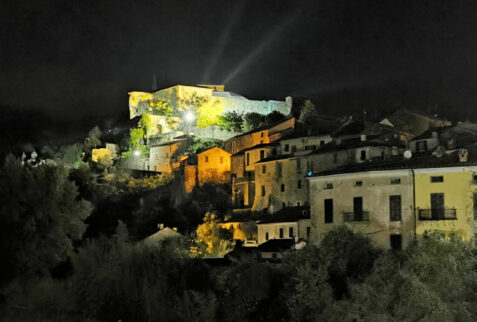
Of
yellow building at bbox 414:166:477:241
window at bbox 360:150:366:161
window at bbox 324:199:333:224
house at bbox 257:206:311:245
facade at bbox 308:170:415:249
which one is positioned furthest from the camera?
window at bbox 360:150:366:161

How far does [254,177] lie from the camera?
5878 cm

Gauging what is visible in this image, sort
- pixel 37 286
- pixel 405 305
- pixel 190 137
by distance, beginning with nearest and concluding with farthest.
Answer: pixel 405 305
pixel 37 286
pixel 190 137

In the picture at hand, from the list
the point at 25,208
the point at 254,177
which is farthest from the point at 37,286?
the point at 254,177

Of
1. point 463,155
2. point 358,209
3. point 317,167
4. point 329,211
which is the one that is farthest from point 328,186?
point 317,167

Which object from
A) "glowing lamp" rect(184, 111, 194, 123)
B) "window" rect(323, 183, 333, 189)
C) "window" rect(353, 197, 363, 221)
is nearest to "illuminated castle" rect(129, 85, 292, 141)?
"glowing lamp" rect(184, 111, 194, 123)

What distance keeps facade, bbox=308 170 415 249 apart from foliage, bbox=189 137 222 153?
123ft

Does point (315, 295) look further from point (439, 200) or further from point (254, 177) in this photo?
point (254, 177)

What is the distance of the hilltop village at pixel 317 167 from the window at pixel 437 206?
45mm

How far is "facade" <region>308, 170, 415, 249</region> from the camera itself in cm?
3597

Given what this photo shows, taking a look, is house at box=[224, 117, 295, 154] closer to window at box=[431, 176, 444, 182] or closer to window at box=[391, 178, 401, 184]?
window at box=[391, 178, 401, 184]

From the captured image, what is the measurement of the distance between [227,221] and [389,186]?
1976cm

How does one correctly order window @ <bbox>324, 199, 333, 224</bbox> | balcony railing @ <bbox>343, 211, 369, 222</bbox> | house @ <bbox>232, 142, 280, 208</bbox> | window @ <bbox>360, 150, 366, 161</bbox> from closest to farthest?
1. balcony railing @ <bbox>343, 211, 369, 222</bbox>
2. window @ <bbox>324, 199, 333, 224</bbox>
3. window @ <bbox>360, 150, 366, 161</bbox>
4. house @ <bbox>232, 142, 280, 208</bbox>

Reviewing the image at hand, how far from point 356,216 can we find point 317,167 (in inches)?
445

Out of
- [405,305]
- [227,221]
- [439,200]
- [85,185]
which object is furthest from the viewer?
[85,185]
